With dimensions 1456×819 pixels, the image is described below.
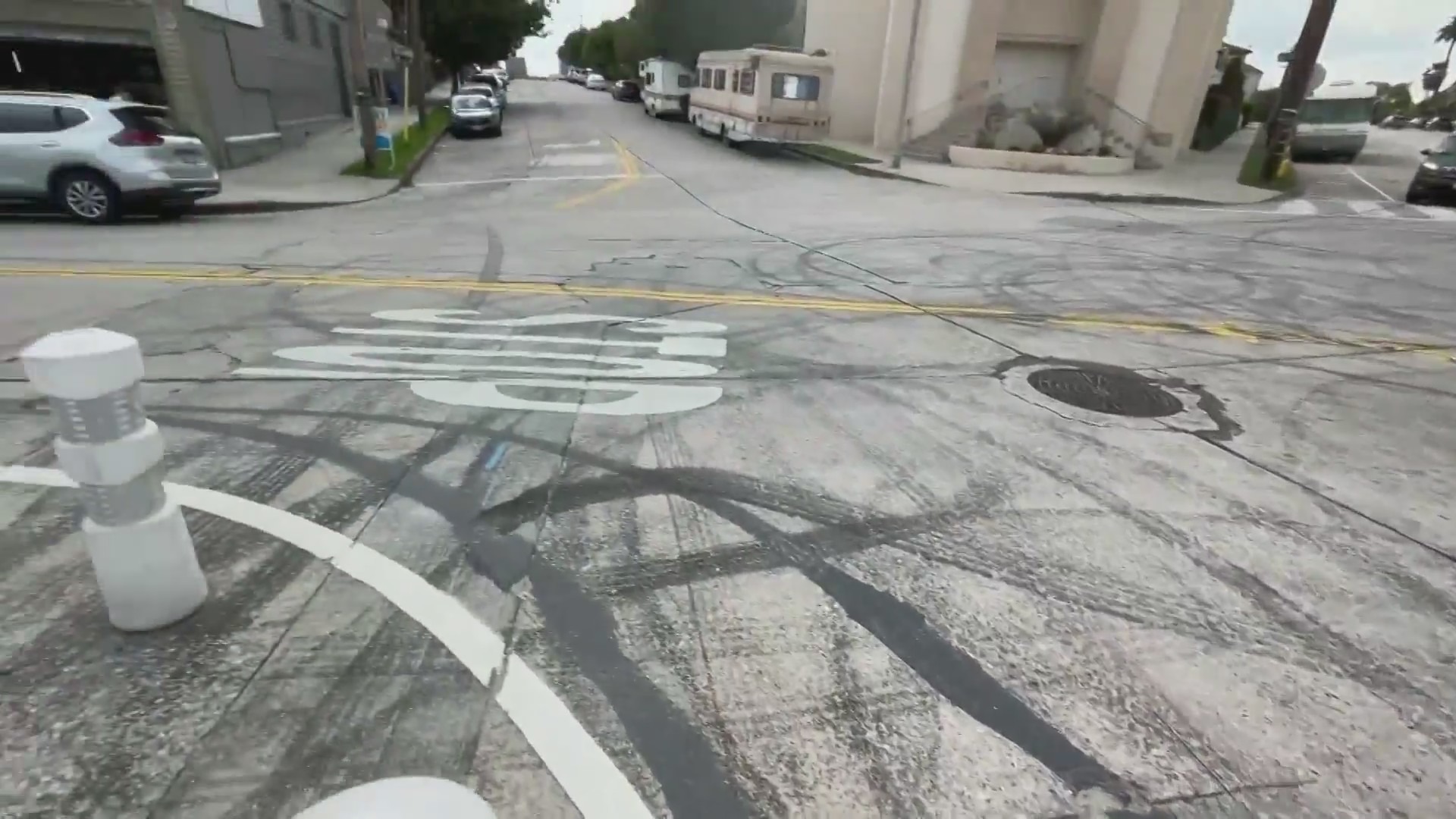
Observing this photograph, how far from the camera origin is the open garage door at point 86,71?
1772 centimetres

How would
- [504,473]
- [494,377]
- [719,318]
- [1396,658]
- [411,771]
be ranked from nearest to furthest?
1. [411,771]
2. [1396,658]
3. [504,473]
4. [494,377]
5. [719,318]

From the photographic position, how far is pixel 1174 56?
22.8 metres

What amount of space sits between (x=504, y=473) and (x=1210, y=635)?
11.6ft

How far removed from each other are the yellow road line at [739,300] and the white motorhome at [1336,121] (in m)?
25.1

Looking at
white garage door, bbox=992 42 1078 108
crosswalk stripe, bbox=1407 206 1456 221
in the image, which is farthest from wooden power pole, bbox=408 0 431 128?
crosswalk stripe, bbox=1407 206 1456 221

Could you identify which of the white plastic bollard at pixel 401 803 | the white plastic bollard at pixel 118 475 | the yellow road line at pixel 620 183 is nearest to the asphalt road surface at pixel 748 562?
the white plastic bollard at pixel 118 475

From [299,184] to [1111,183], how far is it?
69.0ft

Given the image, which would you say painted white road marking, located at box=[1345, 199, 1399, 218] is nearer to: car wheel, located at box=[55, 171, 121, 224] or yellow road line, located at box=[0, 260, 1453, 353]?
yellow road line, located at box=[0, 260, 1453, 353]

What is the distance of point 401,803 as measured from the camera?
1.11m

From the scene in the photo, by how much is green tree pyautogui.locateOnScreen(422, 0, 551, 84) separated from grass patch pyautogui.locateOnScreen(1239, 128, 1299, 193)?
35249 mm

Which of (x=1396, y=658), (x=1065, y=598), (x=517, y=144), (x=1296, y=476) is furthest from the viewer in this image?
(x=517, y=144)

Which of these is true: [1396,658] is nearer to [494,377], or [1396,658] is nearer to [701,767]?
[701,767]

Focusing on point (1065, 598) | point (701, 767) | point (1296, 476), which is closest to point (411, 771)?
point (701, 767)

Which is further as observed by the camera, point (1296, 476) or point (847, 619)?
point (1296, 476)
